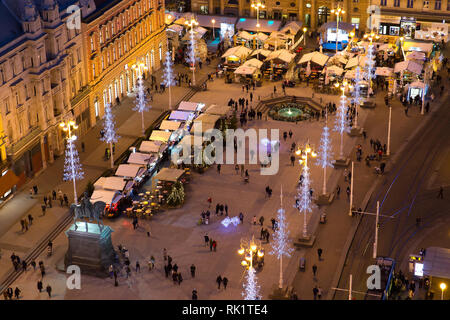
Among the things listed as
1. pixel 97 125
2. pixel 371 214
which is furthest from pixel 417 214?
pixel 97 125

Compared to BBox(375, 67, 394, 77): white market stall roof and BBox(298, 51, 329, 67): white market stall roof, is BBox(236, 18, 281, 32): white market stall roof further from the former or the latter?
BBox(375, 67, 394, 77): white market stall roof

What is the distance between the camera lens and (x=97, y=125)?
102125 mm

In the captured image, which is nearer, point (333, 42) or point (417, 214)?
point (417, 214)

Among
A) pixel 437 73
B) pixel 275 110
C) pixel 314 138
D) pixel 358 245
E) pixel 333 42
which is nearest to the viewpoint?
pixel 358 245

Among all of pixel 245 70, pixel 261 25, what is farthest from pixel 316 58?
pixel 261 25

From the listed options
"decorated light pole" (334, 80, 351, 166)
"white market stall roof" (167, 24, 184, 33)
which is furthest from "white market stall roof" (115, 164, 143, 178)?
"white market stall roof" (167, 24, 184, 33)

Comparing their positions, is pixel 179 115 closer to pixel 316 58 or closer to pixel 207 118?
pixel 207 118

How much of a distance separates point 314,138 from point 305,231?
22.8 meters

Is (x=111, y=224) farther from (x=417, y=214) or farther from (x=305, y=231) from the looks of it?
(x=417, y=214)

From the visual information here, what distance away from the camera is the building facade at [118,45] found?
100062 mm

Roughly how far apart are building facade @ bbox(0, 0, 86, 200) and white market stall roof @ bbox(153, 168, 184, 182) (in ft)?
40.0

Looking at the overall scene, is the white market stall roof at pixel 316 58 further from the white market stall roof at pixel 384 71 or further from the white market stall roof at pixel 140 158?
the white market stall roof at pixel 140 158

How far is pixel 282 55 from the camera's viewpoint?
119 meters

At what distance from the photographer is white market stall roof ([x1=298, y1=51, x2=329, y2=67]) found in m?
117
